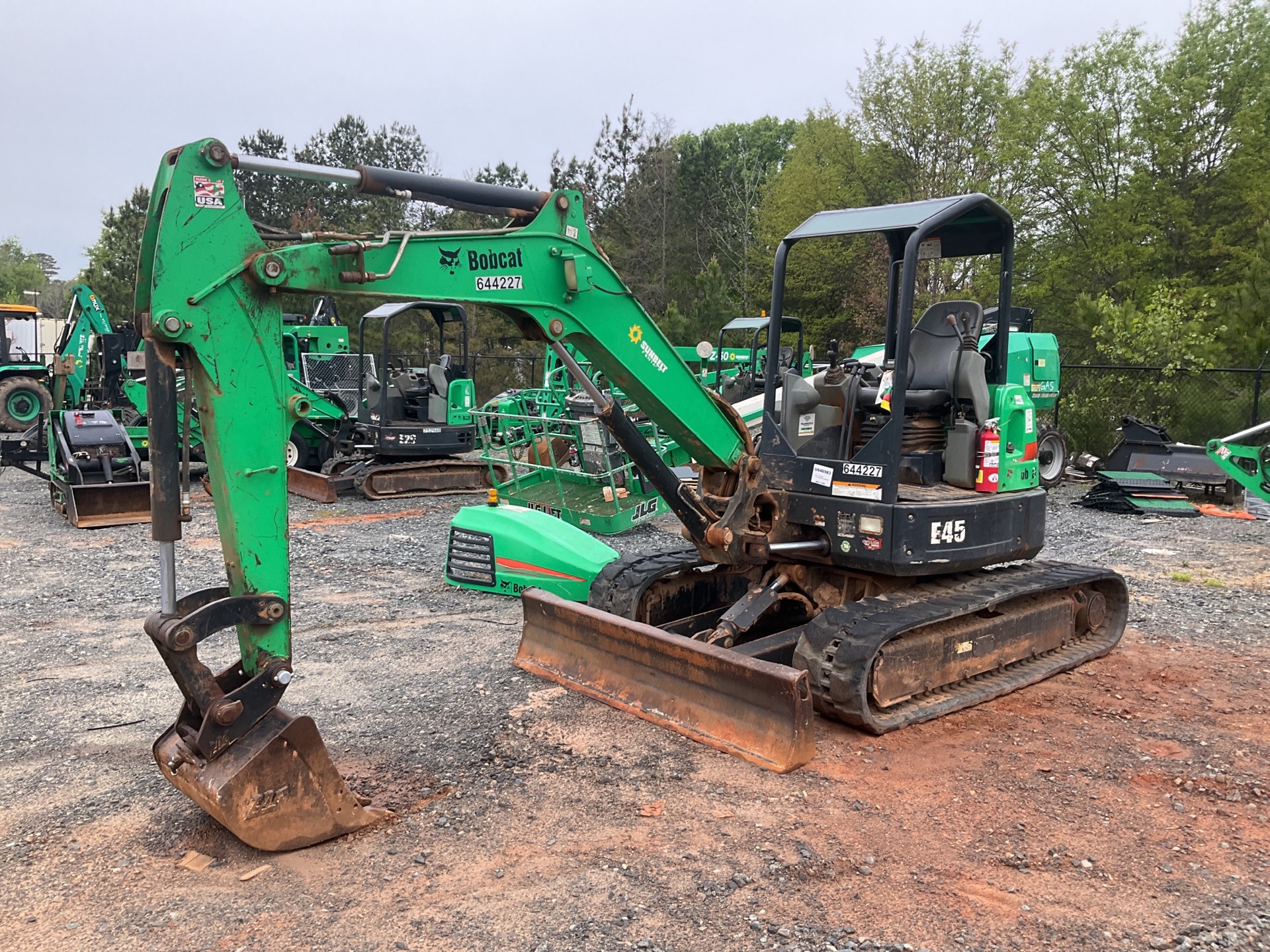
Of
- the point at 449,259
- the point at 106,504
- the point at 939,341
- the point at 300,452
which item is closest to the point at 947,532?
the point at 939,341

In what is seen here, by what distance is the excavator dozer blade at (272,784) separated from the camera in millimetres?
3633

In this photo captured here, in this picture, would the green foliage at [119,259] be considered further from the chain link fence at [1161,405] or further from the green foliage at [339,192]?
the chain link fence at [1161,405]

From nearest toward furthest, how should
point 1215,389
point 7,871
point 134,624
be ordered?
point 7,871 < point 134,624 < point 1215,389

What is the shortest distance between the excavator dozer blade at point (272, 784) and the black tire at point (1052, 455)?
520 inches

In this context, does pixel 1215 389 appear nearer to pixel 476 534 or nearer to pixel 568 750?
pixel 476 534

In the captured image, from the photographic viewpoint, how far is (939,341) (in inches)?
231

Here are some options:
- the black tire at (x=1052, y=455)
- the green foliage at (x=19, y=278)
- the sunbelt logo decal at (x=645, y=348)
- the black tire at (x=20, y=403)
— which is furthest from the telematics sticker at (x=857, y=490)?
the green foliage at (x=19, y=278)

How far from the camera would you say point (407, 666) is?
20.5ft

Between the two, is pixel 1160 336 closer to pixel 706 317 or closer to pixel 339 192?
pixel 706 317

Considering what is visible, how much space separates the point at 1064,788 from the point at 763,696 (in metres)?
1.41

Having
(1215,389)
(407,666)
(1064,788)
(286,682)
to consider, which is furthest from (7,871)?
(1215,389)

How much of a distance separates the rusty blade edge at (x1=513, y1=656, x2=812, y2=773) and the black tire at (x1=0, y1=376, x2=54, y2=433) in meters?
19.1

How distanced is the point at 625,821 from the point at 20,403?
860 inches

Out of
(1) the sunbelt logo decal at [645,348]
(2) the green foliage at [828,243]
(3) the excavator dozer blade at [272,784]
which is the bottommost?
(3) the excavator dozer blade at [272,784]
